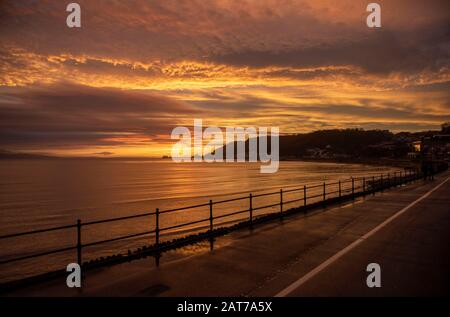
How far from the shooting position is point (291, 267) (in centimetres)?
805

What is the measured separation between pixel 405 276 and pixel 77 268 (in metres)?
7.07

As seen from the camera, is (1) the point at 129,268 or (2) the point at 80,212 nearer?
(1) the point at 129,268

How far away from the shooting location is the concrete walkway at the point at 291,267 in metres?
6.72

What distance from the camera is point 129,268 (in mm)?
8203

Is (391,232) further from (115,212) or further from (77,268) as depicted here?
(115,212)

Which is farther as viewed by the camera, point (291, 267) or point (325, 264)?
point (325, 264)

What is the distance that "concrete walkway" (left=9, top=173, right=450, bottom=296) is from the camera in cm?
672
